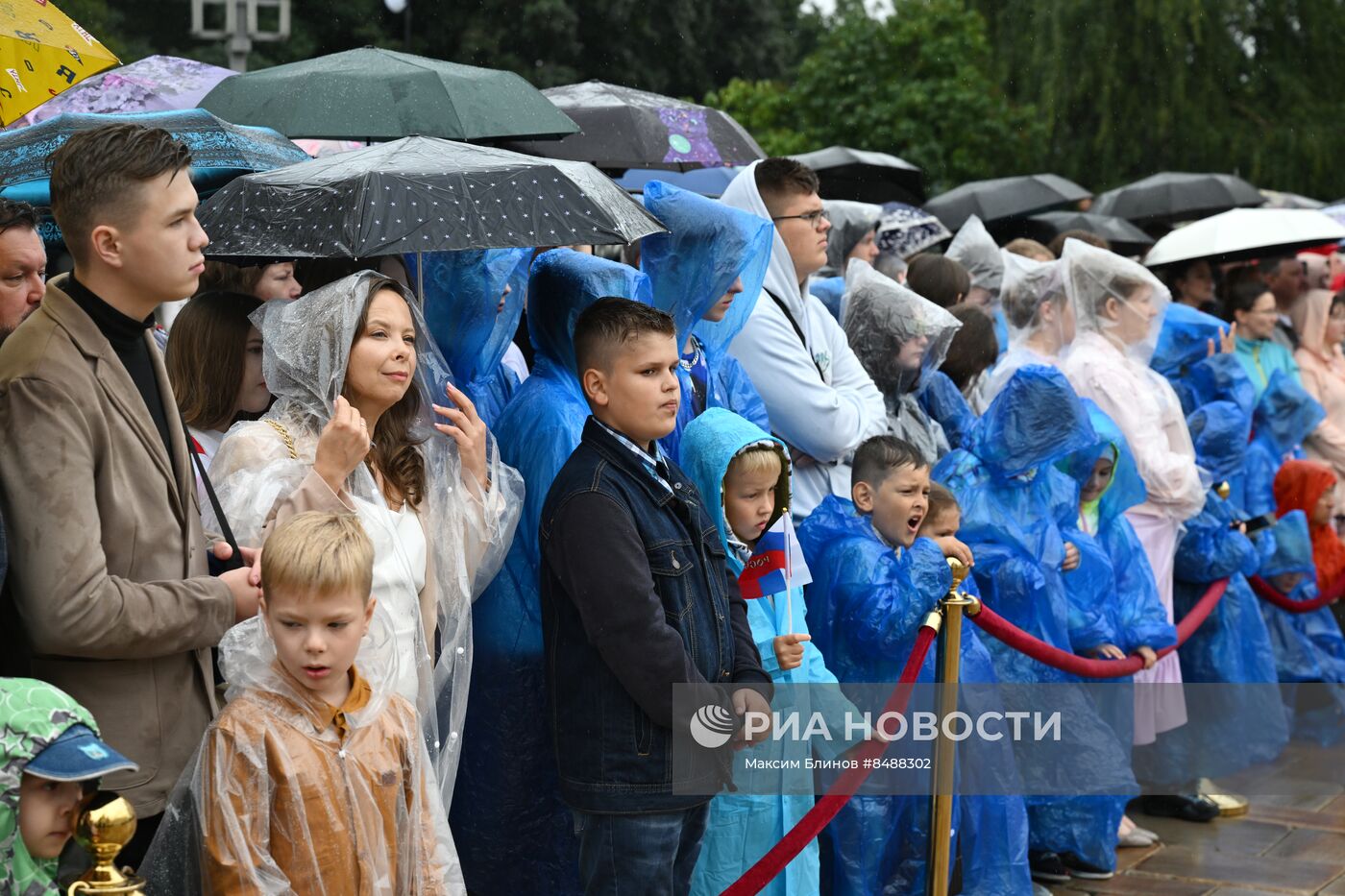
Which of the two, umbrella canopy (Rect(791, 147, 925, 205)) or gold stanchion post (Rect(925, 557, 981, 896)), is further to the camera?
umbrella canopy (Rect(791, 147, 925, 205))

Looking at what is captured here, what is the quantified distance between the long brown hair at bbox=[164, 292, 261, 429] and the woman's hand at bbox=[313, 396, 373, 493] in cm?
65

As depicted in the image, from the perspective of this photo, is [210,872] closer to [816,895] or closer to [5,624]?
[5,624]

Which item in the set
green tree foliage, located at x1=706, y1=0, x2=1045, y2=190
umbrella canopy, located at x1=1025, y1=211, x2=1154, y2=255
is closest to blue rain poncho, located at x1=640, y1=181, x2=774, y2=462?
umbrella canopy, located at x1=1025, y1=211, x2=1154, y2=255

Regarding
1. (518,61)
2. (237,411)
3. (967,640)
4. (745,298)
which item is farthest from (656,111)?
(518,61)

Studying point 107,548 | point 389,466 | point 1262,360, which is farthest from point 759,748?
point 1262,360

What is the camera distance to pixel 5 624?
2836mm

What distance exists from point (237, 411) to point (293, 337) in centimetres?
49

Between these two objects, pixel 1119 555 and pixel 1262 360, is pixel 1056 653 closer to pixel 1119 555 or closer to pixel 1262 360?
pixel 1119 555

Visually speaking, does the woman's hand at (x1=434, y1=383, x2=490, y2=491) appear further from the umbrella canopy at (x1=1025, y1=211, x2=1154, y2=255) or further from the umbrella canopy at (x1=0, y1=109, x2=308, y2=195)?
the umbrella canopy at (x1=1025, y1=211, x2=1154, y2=255)

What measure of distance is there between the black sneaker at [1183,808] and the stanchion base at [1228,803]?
36 millimetres

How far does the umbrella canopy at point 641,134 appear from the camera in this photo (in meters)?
7.14

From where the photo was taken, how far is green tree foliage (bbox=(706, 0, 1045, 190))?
17.5 meters

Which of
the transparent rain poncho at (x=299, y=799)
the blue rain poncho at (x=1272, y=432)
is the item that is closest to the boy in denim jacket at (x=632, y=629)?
the transparent rain poncho at (x=299, y=799)

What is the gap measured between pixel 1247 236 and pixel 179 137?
19.5 ft
